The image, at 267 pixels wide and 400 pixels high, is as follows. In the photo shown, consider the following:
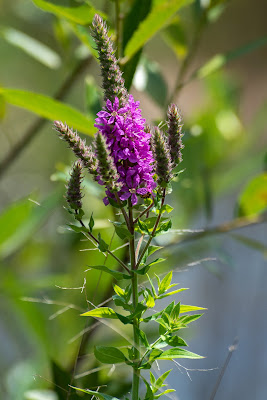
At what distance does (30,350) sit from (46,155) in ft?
1.64

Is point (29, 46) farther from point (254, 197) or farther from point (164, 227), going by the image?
point (164, 227)

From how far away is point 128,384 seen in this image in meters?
0.49

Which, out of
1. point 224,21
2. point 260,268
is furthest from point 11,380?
point 224,21

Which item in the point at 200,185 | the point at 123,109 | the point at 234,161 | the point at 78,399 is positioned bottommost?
the point at 78,399

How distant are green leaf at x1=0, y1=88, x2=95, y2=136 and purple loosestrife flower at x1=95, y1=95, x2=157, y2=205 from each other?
198 mm

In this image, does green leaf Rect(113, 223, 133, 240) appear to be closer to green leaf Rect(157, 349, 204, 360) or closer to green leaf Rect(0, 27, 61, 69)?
green leaf Rect(157, 349, 204, 360)

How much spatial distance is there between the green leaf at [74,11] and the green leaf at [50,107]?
68 mm

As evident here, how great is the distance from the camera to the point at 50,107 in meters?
0.48

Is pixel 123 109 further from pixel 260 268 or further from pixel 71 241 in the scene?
pixel 260 268

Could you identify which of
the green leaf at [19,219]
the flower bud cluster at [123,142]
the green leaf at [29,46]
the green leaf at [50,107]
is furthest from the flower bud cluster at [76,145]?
the green leaf at [29,46]

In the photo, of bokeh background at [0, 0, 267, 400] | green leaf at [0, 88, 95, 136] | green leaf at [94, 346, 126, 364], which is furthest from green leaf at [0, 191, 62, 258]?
green leaf at [94, 346, 126, 364]

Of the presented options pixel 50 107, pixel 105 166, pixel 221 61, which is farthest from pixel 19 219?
pixel 105 166

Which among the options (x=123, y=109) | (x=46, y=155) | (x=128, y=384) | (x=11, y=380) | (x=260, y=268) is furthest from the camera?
(x=260, y=268)

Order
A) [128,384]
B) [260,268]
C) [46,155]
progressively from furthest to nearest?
[260,268], [46,155], [128,384]
